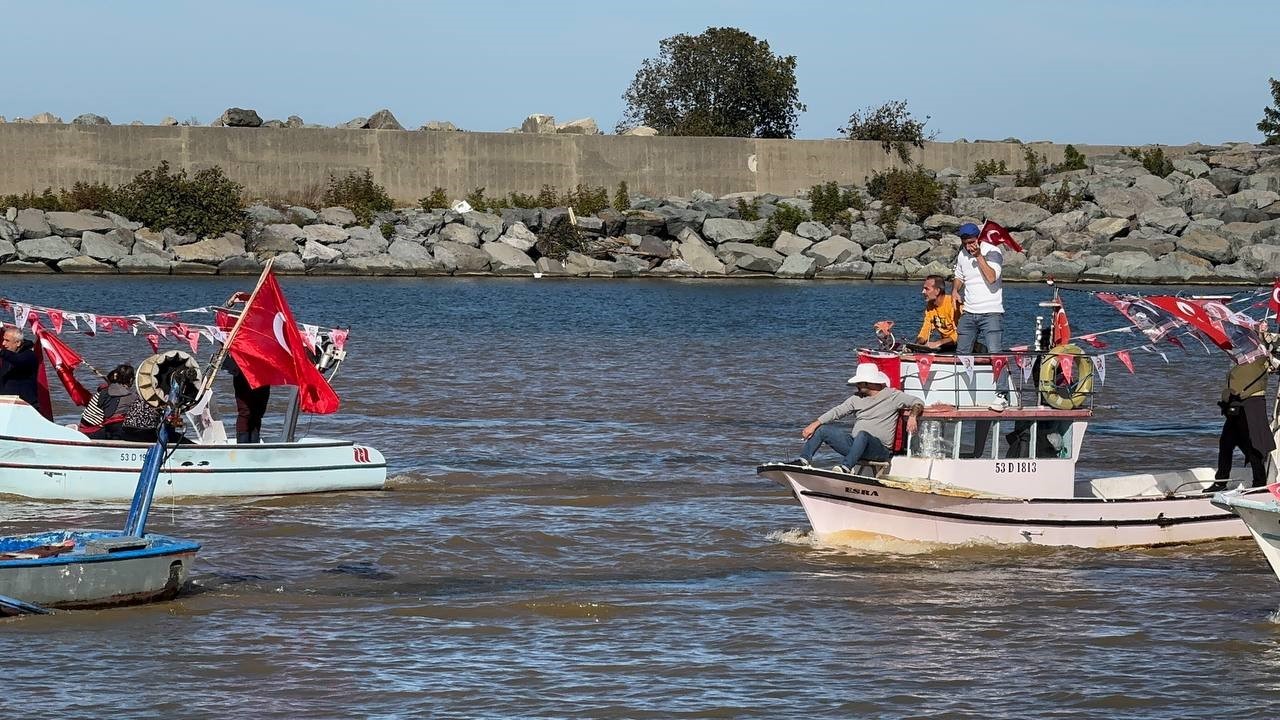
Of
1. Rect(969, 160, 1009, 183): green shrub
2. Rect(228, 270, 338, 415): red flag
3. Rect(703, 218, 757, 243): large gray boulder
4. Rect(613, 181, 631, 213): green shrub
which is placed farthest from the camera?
Rect(969, 160, 1009, 183): green shrub

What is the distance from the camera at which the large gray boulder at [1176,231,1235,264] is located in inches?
2707

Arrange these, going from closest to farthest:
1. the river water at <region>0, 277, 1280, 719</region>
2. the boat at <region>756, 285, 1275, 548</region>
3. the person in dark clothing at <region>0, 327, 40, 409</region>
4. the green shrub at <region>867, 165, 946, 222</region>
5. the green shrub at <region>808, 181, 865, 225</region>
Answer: the river water at <region>0, 277, 1280, 719</region> < the boat at <region>756, 285, 1275, 548</region> < the person in dark clothing at <region>0, 327, 40, 409</region> < the green shrub at <region>808, 181, 865, 225</region> < the green shrub at <region>867, 165, 946, 222</region>

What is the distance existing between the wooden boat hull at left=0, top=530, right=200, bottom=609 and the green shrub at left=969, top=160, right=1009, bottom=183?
2705 inches

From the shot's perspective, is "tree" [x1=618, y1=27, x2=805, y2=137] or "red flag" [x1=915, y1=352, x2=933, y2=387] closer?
"red flag" [x1=915, y1=352, x2=933, y2=387]

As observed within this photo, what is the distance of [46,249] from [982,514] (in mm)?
53600

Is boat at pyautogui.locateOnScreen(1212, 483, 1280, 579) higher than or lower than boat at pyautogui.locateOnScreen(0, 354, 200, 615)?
higher

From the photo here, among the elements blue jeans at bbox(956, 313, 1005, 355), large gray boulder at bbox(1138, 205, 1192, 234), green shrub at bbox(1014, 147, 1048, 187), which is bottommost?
blue jeans at bbox(956, 313, 1005, 355)

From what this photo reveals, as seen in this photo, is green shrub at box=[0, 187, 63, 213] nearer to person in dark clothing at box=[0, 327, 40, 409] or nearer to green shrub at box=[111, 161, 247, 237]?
green shrub at box=[111, 161, 247, 237]

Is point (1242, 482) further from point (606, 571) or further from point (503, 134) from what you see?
point (503, 134)

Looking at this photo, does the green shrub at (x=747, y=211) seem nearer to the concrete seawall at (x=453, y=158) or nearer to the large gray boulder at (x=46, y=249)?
the concrete seawall at (x=453, y=158)

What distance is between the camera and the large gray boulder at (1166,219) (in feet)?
234

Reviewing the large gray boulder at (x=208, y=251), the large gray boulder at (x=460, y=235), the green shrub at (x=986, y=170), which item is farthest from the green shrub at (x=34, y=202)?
the green shrub at (x=986, y=170)

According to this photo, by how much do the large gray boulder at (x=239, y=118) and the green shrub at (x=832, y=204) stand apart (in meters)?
24.0

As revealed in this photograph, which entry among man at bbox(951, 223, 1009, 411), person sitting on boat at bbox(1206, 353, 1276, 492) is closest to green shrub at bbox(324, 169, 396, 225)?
man at bbox(951, 223, 1009, 411)
